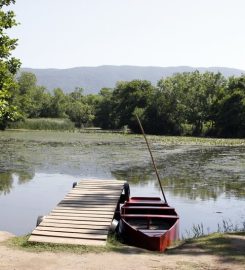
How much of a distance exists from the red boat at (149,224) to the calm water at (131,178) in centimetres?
112

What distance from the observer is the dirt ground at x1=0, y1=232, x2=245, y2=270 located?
27.6 feet

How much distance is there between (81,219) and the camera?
38.1ft

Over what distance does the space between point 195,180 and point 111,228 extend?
39.5ft

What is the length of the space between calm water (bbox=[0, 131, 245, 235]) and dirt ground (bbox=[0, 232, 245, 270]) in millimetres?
4087

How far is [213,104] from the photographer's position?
69500 mm

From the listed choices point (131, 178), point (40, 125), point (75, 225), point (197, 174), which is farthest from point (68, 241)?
point (40, 125)

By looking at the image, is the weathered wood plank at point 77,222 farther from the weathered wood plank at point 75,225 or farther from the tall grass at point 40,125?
the tall grass at point 40,125

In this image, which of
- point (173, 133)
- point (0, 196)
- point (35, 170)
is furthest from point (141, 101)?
point (0, 196)

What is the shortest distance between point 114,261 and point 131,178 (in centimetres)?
1495

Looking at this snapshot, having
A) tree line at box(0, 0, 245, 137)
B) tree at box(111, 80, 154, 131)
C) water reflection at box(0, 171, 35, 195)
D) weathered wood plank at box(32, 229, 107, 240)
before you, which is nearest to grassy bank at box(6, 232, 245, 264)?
weathered wood plank at box(32, 229, 107, 240)

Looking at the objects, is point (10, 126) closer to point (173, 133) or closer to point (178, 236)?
point (173, 133)

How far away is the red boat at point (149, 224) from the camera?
34.7 ft

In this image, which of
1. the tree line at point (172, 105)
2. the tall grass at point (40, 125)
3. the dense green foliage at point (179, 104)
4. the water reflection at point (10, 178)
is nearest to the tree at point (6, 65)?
the water reflection at point (10, 178)

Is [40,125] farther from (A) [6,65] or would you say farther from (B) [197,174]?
(A) [6,65]
